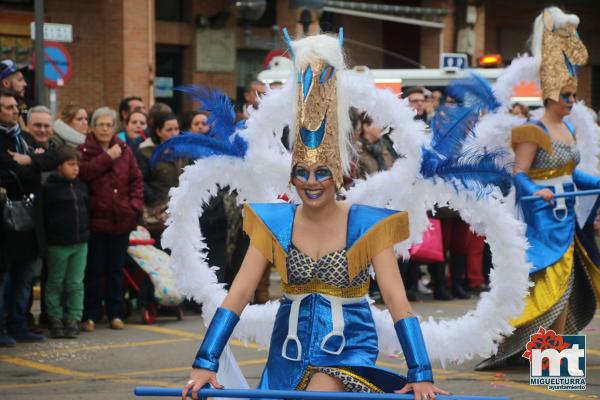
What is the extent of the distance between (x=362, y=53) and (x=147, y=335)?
65.4 feet

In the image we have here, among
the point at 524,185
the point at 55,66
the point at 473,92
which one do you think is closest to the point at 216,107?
the point at 473,92

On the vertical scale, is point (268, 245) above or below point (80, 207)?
above

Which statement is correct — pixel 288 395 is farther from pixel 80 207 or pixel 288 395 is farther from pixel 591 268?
pixel 80 207

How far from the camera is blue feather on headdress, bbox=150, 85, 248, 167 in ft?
19.5

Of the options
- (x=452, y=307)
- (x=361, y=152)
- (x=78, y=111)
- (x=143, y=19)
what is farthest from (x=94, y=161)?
(x=143, y=19)

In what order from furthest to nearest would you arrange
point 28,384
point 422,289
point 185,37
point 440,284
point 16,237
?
1. point 185,37
2. point 422,289
3. point 440,284
4. point 16,237
5. point 28,384

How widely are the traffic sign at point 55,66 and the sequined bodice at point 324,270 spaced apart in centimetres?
996

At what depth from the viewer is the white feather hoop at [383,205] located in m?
5.82

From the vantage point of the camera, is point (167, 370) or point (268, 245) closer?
point (268, 245)

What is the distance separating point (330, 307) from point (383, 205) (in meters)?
1.09

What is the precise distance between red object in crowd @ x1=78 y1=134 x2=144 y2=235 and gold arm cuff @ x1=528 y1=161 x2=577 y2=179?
3531 millimetres

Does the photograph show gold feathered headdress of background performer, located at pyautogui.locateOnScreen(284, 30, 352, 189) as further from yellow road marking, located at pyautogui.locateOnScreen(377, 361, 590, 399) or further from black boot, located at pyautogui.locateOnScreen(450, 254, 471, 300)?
black boot, located at pyautogui.locateOnScreen(450, 254, 471, 300)

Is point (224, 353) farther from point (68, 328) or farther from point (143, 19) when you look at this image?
point (143, 19)

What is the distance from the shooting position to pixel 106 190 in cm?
1045
